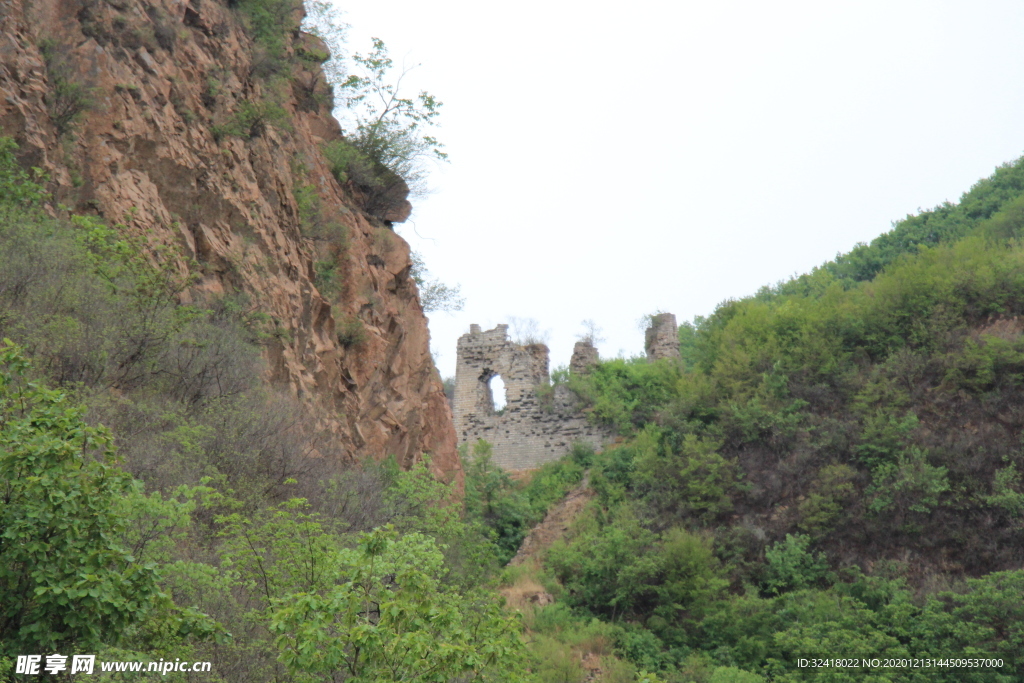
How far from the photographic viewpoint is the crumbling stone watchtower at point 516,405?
2902cm

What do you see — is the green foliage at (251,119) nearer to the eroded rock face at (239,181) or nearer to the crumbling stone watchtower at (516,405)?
the eroded rock face at (239,181)

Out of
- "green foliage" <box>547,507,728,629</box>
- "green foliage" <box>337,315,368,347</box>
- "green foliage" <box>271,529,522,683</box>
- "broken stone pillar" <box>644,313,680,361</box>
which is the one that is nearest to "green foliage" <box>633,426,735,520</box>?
"green foliage" <box>547,507,728,629</box>

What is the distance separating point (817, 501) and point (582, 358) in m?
12.7

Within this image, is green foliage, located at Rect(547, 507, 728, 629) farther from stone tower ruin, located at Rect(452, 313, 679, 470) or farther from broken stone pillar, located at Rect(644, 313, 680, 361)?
broken stone pillar, located at Rect(644, 313, 680, 361)

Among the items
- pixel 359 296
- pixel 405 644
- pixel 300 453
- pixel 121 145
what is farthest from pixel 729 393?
pixel 405 644

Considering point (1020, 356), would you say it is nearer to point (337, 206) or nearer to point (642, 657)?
point (642, 657)

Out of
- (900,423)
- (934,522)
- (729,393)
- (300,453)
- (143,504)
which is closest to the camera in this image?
(143,504)

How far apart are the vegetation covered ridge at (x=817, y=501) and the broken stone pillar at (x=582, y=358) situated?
3969 mm

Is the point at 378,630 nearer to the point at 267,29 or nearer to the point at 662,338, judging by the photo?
the point at 267,29

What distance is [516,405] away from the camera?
30328 mm

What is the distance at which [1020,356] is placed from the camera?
2011 centimetres

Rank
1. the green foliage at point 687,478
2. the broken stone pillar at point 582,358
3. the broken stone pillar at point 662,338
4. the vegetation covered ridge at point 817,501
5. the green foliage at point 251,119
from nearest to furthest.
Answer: the green foliage at point 251,119
the vegetation covered ridge at point 817,501
the green foliage at point 687,478
the broken stone pillar at point 582,358
the broken stone pillar at point 662,338

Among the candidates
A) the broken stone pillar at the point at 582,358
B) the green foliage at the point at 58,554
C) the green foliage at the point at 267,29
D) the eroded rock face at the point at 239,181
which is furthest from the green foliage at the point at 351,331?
the broken stone pillar at the point at 582,358

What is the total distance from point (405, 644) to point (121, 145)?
30.6 ft
